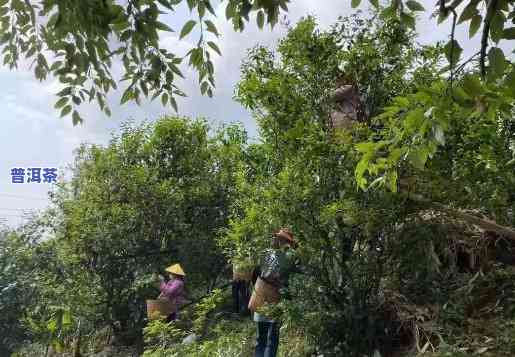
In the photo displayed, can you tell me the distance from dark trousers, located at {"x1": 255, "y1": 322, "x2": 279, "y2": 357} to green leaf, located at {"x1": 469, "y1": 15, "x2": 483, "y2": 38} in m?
4.15

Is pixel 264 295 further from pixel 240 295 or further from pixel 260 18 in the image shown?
pixel 240 295

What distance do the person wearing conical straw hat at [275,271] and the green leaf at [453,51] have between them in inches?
136

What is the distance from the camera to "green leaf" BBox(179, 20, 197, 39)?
246cm

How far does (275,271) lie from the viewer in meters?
5.51

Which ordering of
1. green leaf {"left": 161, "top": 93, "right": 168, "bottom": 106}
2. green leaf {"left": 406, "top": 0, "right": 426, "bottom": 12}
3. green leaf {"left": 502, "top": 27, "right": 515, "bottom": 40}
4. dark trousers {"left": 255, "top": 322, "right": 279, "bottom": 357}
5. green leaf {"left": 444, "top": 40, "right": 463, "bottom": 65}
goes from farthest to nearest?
1. dark trousers {"left": 255, "top": 322, "right": 279, "bottom": 357}
2. green leaf {"left": 161, "top": 93, "right": 168, "bottom": 106}
3. green leaf {"left": 406, "top": 0, "right": 426, "bottom": 12}
4. green leaf {"left": 444, "top": 40, "right": 463, "bottom": 65}
5. green leaf {"left": 502, "top": 27, "right": 515, "bottom": 40}

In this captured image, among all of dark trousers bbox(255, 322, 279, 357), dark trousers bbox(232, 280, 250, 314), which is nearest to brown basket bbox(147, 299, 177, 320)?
dark trousers bbox(232, 280, 250, 314)

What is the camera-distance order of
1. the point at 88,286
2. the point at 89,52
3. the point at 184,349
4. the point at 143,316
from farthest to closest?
the point at 143,316, the point at 88,286, the point at 184,349, the point at 89,52

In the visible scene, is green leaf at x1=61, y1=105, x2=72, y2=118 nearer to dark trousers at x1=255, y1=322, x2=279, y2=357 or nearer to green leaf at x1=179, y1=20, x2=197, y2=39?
green leaf at x1=179, y1=20, x2=197, y2=39

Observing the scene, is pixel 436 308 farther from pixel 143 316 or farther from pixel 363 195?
pixel 143 316

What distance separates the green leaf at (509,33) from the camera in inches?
→ 69.7

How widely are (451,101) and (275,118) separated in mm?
3611

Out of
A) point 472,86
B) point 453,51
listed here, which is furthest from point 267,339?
point 472,86

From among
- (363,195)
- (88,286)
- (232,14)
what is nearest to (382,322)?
(363,195)

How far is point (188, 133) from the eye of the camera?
36.5 feet
